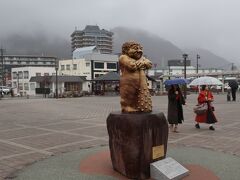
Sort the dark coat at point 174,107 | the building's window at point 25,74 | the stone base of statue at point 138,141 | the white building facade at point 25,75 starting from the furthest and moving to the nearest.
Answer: the building's window at point 25,74 < the white building facade at point 25,75 < the dark coat at point 174,107 < the stone base of statue at point 138,141

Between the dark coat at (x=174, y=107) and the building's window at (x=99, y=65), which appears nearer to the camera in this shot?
the dark coat at (x=174, y=107)

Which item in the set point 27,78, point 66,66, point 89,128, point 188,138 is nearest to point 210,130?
point 188,138

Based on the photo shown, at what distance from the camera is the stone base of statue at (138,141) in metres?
5.86

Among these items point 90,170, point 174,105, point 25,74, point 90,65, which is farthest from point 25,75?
point 90,170

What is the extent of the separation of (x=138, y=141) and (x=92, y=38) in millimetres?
130984

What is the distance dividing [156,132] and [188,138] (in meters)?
4.18

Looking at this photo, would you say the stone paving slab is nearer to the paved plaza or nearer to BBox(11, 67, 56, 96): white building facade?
the paved plaza

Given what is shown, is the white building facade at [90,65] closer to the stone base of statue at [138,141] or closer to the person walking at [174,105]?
the person walking at [174,105]

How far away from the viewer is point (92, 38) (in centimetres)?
13488

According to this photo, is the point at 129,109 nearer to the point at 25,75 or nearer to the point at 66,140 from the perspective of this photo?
the point at 66,140

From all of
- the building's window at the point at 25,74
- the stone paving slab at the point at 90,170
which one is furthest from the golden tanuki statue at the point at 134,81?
the building's window at the point at 25,74

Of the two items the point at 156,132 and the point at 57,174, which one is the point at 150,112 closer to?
the point at 156,132

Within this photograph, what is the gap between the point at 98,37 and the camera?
135 m

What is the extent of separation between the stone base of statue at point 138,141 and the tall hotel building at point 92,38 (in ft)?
416
